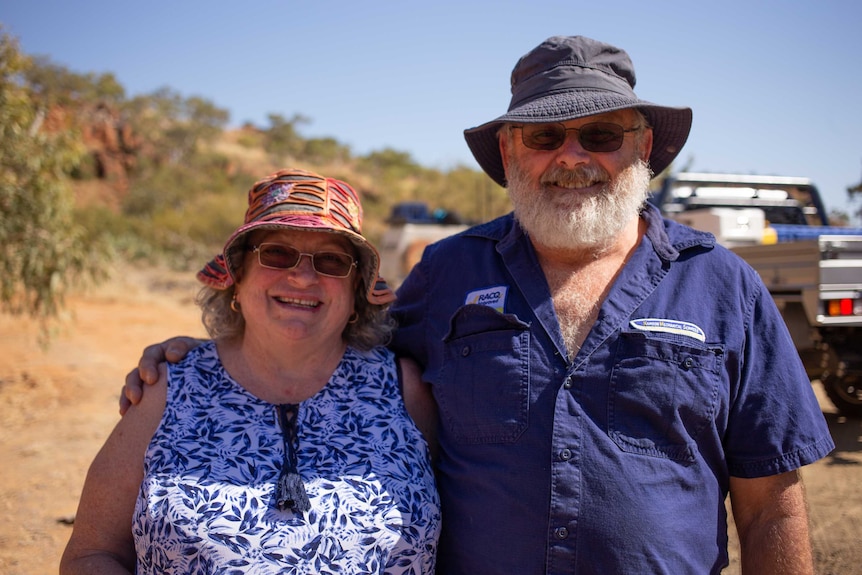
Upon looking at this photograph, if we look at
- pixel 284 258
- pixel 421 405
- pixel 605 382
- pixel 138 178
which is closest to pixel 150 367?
pixel 284 258

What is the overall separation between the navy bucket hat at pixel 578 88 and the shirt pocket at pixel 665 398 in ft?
2.52

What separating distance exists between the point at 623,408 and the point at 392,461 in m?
0.71

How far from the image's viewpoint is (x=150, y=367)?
2.24 meters

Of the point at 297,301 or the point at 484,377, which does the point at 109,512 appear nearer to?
the point at 297,301

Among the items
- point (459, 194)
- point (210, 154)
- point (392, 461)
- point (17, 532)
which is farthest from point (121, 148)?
point (392, 461)

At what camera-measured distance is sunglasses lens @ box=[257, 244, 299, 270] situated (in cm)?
227

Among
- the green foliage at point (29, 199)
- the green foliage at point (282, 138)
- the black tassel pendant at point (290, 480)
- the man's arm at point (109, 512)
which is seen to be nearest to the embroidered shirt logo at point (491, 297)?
the black tassel pendant at point (290, 480)

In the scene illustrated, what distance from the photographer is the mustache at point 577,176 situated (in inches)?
87.8

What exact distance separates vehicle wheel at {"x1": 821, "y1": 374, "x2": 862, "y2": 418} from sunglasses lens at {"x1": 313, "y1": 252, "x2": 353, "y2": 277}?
522cm

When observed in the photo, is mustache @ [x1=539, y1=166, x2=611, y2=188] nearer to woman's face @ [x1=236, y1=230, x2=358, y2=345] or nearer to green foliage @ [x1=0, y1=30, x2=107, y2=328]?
woman's face @ [x1=236, y1=230, x2=358, y2=345]

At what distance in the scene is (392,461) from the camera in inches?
84.2

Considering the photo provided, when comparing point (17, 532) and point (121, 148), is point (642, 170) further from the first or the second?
point (121, 148)

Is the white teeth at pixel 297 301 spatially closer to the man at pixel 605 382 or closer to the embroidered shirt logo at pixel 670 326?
the man at pixel 605 382

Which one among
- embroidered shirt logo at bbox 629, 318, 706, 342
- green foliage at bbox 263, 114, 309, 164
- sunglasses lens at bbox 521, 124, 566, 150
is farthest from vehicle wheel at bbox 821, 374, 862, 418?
green foliage at bbox 263, 114, 309, 164
